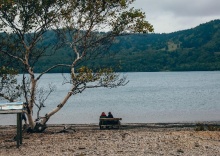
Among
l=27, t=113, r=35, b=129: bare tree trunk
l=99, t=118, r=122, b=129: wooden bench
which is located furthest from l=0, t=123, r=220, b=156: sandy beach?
l=99, t=118, r=122, b=129: wooden bench

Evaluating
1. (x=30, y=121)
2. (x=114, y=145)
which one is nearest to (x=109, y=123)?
(x=30, y=121)

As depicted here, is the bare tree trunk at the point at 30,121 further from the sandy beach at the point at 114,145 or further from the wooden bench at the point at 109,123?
the wooden bench at the point at 109,123

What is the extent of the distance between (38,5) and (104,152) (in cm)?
1335

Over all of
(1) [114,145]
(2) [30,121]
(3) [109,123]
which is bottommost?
(1) [114,145]

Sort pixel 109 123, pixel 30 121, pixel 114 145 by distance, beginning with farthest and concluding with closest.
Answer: pixel 109 123
pixel 30 121
pixel 114 145

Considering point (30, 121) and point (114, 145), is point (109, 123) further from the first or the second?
point (114, 145)

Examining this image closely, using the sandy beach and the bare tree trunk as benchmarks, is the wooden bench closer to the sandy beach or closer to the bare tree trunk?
the sandy beach

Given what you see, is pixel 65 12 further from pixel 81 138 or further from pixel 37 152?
pixel 37 152

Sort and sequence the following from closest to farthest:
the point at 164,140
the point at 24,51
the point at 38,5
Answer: the point at 164,140 → the point at 38,5 → the point at 24,51

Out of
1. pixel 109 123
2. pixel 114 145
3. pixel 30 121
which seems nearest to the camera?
pixel 114 145

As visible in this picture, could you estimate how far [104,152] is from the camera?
24.2 meters

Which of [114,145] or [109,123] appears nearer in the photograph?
[114,145]

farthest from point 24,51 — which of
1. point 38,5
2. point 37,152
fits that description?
point 37,152

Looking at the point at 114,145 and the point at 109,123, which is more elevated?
the point at 109,123
